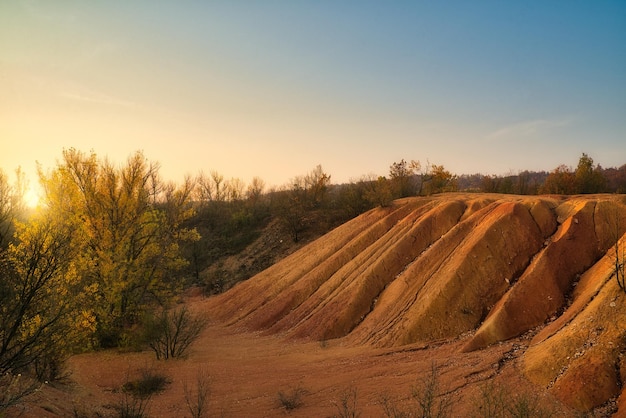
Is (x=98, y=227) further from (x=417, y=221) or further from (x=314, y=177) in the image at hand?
(x=314, y=177)

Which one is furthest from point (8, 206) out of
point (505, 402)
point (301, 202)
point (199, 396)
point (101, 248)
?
point (301, 202)

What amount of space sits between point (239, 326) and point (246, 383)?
1184cm

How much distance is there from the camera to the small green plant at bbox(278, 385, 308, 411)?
11926 millimetres

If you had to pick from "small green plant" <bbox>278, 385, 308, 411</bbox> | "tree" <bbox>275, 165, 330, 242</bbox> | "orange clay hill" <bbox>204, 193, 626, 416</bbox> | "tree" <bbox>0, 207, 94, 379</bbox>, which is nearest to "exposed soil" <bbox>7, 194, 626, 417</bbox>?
"orange clay hill" <bbox>204, 193, 626, 416</bbox>

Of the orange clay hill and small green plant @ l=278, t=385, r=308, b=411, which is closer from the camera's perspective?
the orange clay hill

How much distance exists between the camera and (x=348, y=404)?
11656mm

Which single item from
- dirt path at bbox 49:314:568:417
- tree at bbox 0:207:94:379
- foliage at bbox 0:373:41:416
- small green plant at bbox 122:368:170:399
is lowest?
dirt path at bbox 49:314:568:417

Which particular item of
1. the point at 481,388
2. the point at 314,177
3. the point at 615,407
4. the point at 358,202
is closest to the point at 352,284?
the point at 481,388

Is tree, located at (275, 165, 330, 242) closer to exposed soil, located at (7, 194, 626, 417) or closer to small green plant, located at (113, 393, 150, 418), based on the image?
exposed soil, located at (7, 194, 626, 417)

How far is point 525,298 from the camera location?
1586 cm

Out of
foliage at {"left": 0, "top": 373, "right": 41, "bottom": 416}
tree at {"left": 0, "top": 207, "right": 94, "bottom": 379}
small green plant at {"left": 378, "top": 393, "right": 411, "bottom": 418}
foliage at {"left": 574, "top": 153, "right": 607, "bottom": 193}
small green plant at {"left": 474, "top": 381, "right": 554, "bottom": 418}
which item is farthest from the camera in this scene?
foliage at {"left": 574, "top": 153, "right": 607, "bottom": 193}

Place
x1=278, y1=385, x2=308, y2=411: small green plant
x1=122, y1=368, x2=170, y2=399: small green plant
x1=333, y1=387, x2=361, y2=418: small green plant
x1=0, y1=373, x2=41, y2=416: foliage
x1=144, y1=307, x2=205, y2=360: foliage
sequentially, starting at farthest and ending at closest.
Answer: x1=144, y1=307, x2=205, y2=360: foliage → x1=122, y1=368, x2=170, y2=399: small green plant → x1=278, y1=385, x2=308, y2=411: small green plant → x1=333, y1=387, x2=361, y2=418: small green plant → x1=0, y1=373, x2=41, y2=416: foliage

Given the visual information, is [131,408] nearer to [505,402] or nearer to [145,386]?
[145,386]

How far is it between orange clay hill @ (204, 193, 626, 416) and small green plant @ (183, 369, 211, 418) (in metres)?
6.81
